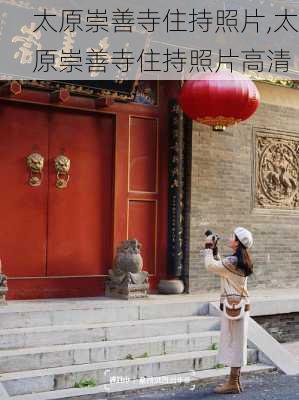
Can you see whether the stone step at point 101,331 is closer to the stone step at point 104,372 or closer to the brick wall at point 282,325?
the stone step at point 104,372

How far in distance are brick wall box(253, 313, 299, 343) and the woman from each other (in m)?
2.41

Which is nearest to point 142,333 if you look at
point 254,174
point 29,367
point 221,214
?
point 29,367

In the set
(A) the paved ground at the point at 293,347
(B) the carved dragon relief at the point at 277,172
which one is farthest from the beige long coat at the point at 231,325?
(B) the carved dragon relief at the point at 277,172

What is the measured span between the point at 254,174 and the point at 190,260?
1727mm

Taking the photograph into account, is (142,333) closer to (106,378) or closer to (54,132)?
(106,378)

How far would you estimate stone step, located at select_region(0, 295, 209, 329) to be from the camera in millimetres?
6719

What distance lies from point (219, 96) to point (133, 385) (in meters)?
3.43

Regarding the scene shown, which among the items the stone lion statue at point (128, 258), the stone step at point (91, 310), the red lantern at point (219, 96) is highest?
the red lantern at point (219, 96)

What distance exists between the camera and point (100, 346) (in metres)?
6.43

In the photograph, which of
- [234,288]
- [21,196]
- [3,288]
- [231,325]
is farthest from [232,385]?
[21,196]

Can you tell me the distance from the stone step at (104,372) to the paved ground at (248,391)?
0.28m

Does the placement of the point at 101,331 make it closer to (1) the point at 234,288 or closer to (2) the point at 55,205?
(1) the point at 234,288

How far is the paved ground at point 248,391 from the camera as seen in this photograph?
5.86 metres

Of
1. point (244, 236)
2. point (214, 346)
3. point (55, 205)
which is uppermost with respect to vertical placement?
point (55, 205)
